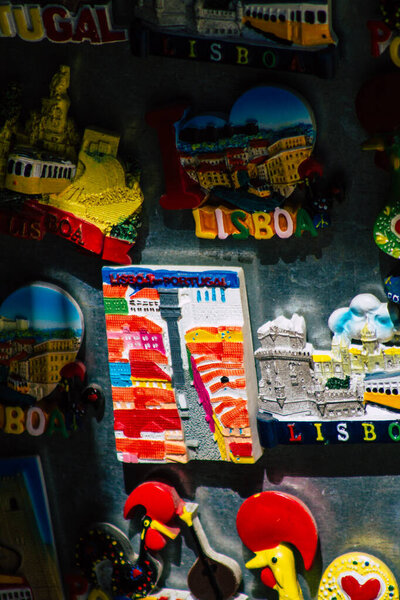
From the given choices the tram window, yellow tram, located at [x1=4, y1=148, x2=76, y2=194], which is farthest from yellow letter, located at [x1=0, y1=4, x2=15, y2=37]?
the tram window

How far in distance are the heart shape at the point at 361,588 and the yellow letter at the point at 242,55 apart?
4.16 feet

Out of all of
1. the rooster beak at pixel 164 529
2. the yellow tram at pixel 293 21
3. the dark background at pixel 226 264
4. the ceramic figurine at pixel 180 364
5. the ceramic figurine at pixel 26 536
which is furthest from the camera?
the ceramic figurine at pixel 26 536

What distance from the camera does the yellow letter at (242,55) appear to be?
2.06 meters

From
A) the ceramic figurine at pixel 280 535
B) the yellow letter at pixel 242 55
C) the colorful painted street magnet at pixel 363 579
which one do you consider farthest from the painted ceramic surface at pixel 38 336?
the colorful painted street magnet at pixel 363 579

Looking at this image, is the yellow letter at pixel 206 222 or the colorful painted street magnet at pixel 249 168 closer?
the colorful painted street magnet at pixel 249 168

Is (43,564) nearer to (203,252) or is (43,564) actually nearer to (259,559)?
(259,559)

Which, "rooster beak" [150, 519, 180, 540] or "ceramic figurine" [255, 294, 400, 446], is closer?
"ceramic figurine" [255, 294, 400, 446]

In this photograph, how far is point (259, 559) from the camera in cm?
230

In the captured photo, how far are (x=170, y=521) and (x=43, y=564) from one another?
406mm

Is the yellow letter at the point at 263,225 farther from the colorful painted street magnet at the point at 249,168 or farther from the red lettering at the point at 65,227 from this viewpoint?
the red lettering at the point at 65,227

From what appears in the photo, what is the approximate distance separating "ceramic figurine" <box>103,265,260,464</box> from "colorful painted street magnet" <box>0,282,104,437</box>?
0.38 feet

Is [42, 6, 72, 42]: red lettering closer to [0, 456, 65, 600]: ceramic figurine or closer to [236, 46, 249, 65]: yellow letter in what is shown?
[236, 46, 249, 65]: yellow letter

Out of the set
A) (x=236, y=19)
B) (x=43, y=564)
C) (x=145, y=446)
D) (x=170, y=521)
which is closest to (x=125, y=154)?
(x=236, y=19)

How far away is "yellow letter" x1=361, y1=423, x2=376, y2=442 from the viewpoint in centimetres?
213
